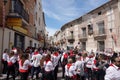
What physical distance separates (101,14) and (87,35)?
205 inches

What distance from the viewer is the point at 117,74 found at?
148 inches

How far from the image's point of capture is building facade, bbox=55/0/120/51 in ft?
69.1

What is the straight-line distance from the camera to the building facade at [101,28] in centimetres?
2105

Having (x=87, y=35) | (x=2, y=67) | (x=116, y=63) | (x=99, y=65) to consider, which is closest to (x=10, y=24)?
(x=2, y=67)

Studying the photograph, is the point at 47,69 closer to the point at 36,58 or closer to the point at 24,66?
the point at 24,66

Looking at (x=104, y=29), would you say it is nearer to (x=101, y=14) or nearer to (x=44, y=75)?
(x=101, y=14)

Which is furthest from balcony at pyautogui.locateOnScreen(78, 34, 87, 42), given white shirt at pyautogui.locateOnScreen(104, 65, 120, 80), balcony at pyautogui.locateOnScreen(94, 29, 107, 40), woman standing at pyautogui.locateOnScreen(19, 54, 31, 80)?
white shirt at pyautogui.locateOnScreen(104, 65, 120, 80)

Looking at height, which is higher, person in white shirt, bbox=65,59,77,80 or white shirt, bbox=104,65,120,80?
white shirt, bbox=104,65,120,80

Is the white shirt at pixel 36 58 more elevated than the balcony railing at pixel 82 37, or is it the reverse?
the balcony railing at pixel 82 37

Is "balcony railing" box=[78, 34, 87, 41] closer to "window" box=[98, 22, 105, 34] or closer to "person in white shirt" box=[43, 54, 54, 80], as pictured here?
"window" box=[98, 22, 105, 34]

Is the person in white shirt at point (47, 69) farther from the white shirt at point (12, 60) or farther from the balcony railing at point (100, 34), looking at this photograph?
the balcony railing at point (100, 34)

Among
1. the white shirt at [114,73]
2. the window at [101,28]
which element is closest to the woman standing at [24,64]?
the white shirt at [114,73]

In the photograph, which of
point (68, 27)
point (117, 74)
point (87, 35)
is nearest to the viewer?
point (117, 74)

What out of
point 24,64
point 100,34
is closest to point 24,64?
point 24,64
